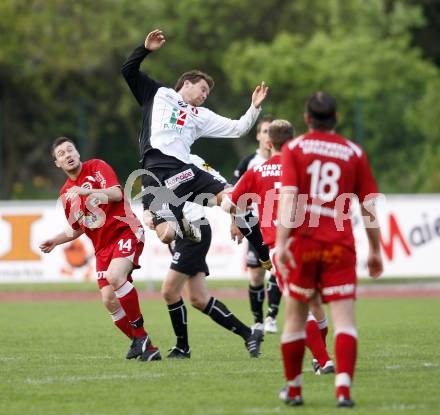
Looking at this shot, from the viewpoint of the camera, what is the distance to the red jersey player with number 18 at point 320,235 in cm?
719

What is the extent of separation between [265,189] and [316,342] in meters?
1.40

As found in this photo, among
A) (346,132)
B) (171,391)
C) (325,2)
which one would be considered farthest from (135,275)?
(325,2)

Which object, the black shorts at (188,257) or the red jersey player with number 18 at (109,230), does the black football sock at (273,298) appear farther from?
the red jersey player with number 18 at (109,230)

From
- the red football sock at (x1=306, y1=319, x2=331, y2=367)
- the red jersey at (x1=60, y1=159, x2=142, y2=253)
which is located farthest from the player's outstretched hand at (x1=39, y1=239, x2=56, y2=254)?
the red football sock at (x1=306, y1=319, x2=331, y2=367)

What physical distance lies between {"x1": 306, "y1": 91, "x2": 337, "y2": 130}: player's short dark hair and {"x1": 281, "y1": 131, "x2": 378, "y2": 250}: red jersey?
0.20 ft

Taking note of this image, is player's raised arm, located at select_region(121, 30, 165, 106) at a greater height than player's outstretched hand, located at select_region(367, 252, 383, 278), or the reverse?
player's raised arm, located at select_region(121, 30, 165, 106)

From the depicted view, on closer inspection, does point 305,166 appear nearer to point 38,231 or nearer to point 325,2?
point 38,231

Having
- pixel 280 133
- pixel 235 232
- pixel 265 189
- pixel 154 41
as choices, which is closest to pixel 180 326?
pixel 235 232

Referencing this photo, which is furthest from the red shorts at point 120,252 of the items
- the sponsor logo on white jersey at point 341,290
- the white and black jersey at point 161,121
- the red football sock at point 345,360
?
the red football sock at point 345,360

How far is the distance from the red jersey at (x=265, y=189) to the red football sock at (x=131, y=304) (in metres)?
1.48

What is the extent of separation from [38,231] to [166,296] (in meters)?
10.1

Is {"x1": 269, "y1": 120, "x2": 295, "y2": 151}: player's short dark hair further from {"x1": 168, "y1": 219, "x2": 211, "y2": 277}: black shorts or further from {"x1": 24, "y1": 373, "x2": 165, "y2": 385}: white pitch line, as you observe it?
{"x1": 24, "y1": 373, "x2": 165, "y2": 385}: white pitch line

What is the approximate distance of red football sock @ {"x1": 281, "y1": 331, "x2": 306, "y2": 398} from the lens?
7320 mm

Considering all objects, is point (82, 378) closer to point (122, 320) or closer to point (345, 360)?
point (122, 320)
